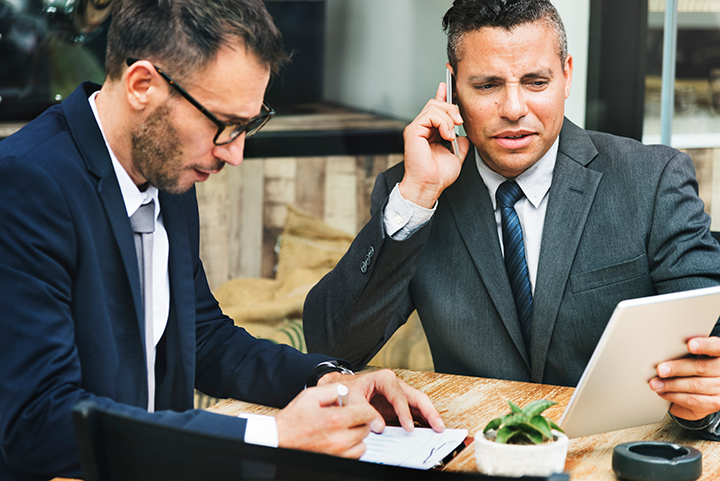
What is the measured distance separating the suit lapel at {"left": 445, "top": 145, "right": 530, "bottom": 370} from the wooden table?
20cm

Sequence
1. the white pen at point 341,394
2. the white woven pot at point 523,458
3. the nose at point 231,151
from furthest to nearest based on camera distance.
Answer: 1. the nose at point 231,151
2. the white pen at point 341,394
3. the white woven pot at point 523,458

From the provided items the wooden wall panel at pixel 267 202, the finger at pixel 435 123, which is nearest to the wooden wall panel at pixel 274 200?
the wooden wall panel at pixel 267 202

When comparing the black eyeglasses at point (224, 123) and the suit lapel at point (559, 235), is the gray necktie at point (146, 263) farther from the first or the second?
the suit lapel at point (559, 235)

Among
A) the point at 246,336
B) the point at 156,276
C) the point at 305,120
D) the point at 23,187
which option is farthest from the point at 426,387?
the point at 305,120

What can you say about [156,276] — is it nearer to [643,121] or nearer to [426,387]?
[426,387]

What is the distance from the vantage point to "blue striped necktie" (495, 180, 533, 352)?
1.63 meters

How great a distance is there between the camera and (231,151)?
49.2 inches

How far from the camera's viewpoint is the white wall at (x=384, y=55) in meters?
3.57

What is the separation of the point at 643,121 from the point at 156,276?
7.04 feet

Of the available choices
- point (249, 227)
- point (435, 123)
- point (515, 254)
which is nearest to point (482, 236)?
point (515, 254)

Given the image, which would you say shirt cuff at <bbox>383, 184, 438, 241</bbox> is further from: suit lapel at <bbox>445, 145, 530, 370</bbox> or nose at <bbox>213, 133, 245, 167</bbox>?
nose at <bbox>213, 133, 245, 167</bbox>

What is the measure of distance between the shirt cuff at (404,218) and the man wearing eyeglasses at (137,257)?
13.8 inches

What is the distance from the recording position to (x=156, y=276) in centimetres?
132

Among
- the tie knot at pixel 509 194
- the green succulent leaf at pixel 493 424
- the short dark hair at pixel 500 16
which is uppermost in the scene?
the short dark hair at pixel 500 16
